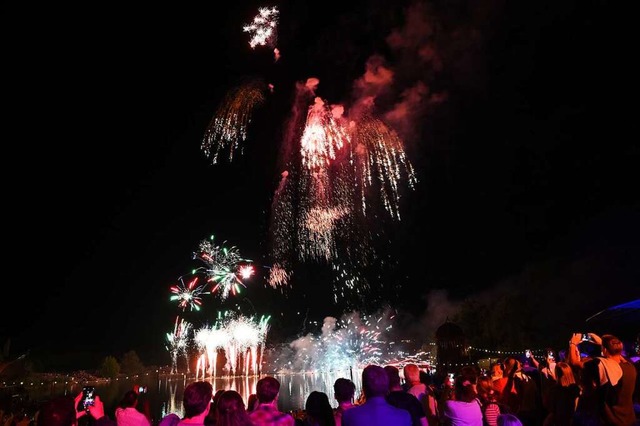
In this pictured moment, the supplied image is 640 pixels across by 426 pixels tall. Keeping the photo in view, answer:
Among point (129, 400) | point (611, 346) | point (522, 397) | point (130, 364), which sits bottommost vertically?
point (522, 397)

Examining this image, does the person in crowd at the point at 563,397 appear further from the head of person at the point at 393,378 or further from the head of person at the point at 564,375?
the head of person at the point at 393,378

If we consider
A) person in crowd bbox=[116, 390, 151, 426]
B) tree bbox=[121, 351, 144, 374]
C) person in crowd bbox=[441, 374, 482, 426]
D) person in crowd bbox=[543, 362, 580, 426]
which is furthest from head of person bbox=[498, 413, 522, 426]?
tree bbox=[121, 351, 144, 374]

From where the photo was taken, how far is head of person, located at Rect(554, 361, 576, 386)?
6.29 metres

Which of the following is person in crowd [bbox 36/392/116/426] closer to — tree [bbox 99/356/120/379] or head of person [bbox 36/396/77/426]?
head of person [bbox 36/396/77/426]

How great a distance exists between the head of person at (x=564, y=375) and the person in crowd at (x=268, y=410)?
4.17 meters

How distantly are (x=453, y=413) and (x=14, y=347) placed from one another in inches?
4570

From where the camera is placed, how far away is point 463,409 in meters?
4.99

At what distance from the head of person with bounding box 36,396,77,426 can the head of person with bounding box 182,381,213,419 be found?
0.87 metres

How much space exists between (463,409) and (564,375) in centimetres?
227

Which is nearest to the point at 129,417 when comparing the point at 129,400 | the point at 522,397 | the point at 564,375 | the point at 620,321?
the point at 129,400

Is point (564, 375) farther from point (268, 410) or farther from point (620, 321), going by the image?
point (620, 321)

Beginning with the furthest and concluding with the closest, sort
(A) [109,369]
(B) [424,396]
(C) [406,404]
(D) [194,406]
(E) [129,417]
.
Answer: (A) [109,369]
(B) [424,396]
(E) [129,417]
(C) [406,404]
(D) [194,406]

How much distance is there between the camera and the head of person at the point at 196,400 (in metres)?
3.90

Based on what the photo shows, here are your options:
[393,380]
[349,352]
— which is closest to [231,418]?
[393,380]
